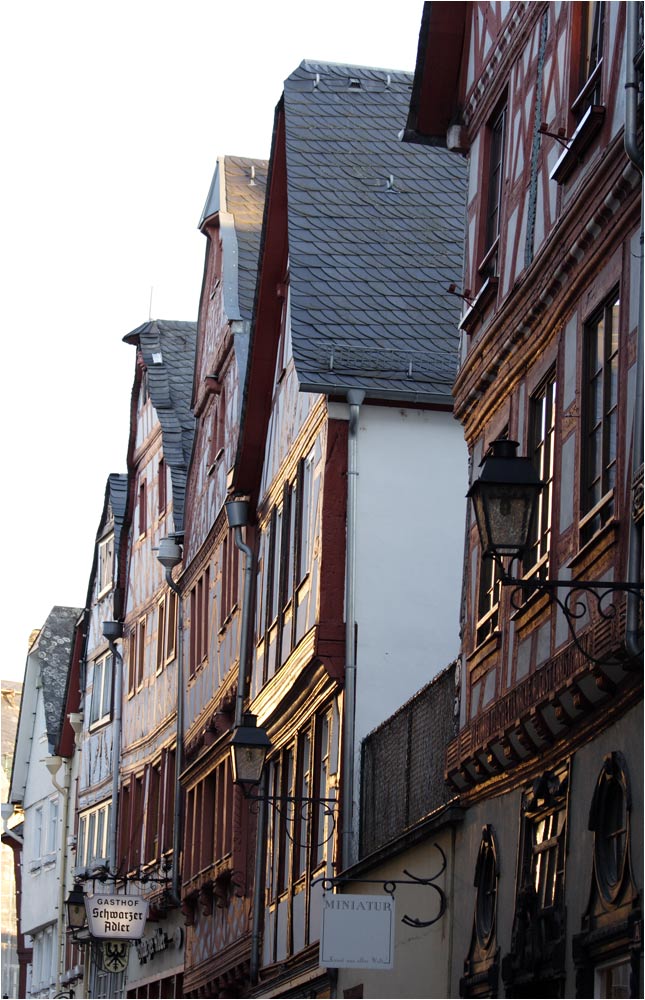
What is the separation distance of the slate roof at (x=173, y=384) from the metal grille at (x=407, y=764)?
15087 millimetres

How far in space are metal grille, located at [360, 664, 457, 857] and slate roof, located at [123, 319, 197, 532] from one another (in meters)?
15.1

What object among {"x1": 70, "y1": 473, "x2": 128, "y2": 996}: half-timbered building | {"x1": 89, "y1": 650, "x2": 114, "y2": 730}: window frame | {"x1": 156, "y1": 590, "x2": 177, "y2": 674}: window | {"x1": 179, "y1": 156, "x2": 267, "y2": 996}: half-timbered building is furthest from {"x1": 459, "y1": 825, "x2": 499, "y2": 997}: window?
{"x1": 89, "y1": 650, "x2": 114, "y2": 730}: window frame

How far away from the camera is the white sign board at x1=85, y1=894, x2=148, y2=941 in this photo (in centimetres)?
3002

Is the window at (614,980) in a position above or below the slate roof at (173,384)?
below

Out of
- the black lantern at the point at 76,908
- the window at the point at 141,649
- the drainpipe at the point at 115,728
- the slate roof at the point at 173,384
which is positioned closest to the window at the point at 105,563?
the drainpipe at the point at 115,728

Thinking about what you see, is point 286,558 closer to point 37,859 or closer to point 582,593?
point 582,593

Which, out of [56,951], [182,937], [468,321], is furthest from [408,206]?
[56,951]

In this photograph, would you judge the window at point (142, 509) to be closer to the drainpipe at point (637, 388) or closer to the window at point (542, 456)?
the window at point (542, 456)

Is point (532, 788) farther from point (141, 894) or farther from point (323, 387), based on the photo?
point (141, 894)

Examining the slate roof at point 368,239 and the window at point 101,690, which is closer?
the slate roof at point 368,239

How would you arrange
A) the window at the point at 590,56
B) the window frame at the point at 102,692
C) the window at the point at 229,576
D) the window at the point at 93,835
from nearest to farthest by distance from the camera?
the window at the point at 590,56 → the window at the point at 229,576 → the window at the point at 93,835 → the window frame at the point at 102,692

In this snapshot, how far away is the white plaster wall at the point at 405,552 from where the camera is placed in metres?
18.9

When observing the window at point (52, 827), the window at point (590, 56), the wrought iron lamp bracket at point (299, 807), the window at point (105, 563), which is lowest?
the wrought iron lamp bracket at point (299, 807)

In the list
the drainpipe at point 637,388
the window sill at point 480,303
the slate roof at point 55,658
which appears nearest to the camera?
the drainpipe at point 637,388
